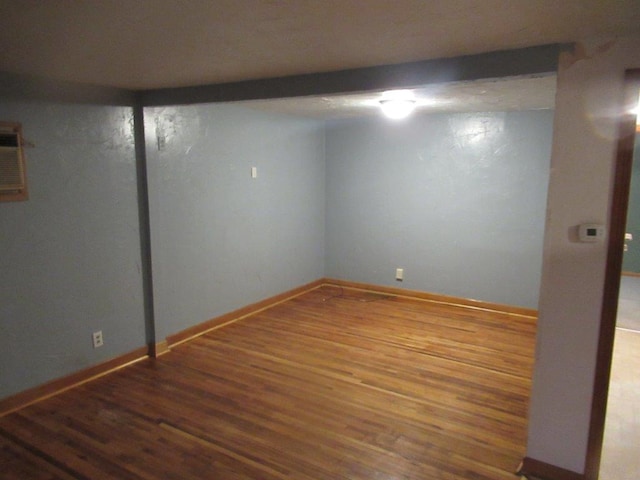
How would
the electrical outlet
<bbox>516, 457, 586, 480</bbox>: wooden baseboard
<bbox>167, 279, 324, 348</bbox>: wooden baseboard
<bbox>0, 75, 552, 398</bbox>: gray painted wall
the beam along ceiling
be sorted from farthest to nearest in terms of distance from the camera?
<bbox>167, 279, 324, 348</bbox>: wooden baseboard → the electrical outlet → the beam along ceiling → <bbox>0, 75, 552, 398</bbox>: gray painted wall → <bbox>516, 457, 586, 480</bbox>: wooden baseboard

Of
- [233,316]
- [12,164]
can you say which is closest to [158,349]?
[233,316]

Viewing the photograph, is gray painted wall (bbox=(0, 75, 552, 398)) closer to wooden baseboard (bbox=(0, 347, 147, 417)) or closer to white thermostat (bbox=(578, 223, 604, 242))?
wooden baseboard (bbox=(0, 347, 147, 417))

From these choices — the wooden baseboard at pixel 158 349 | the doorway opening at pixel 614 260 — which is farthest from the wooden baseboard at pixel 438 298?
the doorway opening at pixel 614 260

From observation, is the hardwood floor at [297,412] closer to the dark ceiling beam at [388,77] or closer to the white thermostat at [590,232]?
the white thermostat at [590,232]

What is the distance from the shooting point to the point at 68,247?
3.05 m

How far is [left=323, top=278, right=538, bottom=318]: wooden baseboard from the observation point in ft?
15.5

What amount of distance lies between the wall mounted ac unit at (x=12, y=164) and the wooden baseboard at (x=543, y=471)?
3192mm

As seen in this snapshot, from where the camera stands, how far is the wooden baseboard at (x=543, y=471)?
85.5 inches

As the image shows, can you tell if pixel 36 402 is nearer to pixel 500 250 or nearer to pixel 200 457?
pixel 200 457

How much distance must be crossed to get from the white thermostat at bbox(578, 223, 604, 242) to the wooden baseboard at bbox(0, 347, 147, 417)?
319cm

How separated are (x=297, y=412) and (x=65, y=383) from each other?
1640mm

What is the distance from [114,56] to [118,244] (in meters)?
1.56

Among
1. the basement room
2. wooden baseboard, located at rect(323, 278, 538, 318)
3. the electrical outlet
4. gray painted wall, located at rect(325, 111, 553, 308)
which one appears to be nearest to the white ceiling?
the basement room

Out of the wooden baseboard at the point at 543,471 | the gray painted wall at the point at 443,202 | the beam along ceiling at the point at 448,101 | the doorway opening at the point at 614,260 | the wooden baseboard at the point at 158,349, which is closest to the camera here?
the doorway opening at the point at 614,260
